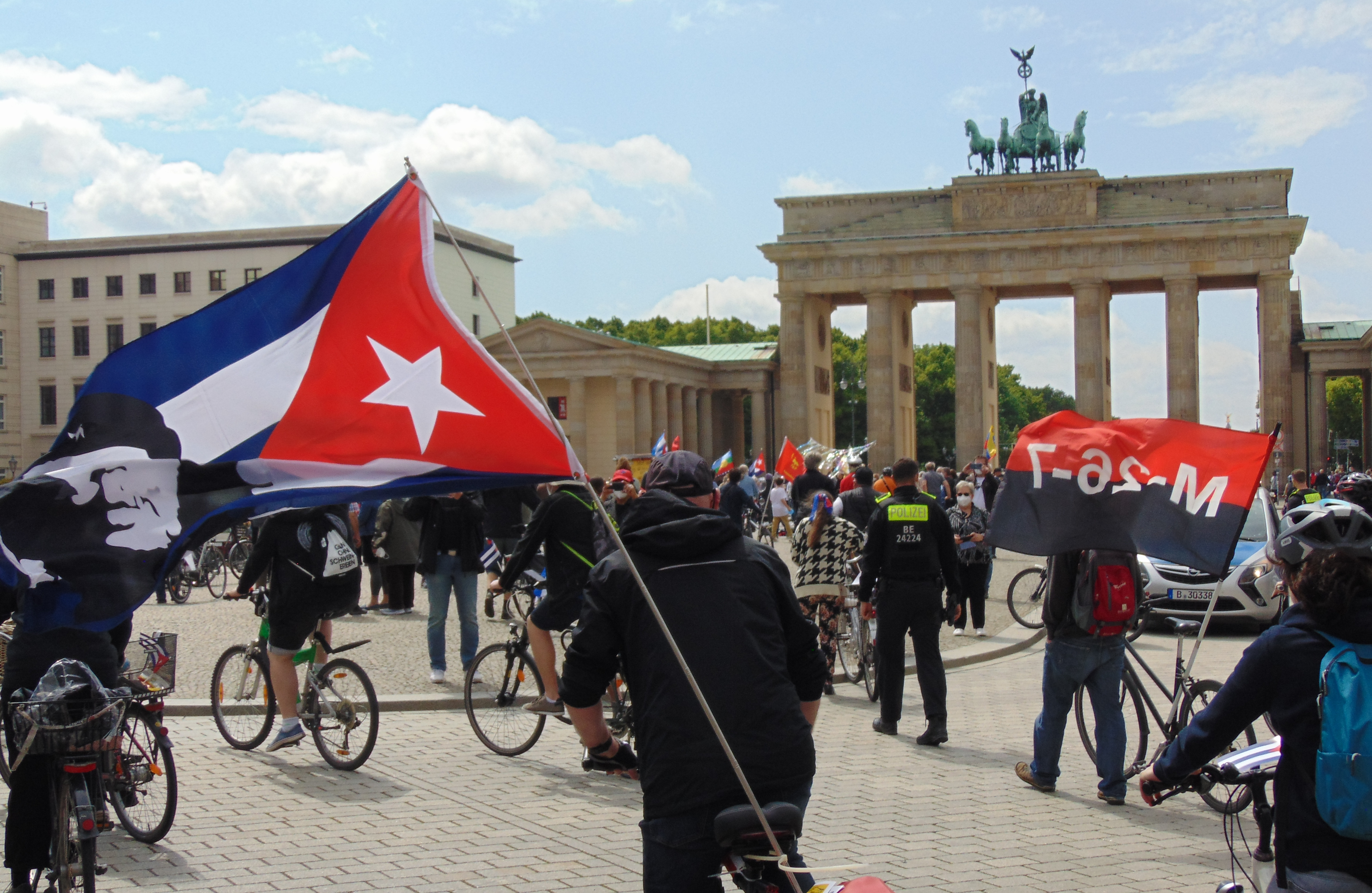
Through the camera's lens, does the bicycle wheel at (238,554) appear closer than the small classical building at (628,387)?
Yes

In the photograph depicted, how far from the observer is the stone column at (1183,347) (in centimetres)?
6009

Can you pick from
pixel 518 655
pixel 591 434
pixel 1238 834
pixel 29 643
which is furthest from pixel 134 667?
pixel 591 434

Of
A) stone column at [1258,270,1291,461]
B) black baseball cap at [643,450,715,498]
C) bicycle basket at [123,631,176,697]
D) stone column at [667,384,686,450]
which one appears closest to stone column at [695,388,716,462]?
stone column at [667,384,686,450]

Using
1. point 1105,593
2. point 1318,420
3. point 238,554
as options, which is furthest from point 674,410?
point 1105,593

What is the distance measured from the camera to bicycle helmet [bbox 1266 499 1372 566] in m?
3.31

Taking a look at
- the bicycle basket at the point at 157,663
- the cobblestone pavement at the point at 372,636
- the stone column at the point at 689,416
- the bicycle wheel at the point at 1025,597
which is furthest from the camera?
the stone column at the point at 689,416

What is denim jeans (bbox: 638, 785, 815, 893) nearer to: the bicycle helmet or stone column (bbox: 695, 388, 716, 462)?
the bicycle helmet

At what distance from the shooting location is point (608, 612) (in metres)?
3.63

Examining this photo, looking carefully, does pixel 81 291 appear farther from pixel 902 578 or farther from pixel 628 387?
pixel 902 578

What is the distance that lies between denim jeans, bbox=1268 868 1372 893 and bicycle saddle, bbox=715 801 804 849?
1151mm

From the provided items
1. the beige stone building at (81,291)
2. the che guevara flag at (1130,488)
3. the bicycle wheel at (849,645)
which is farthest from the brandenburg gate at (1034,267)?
the che guevara flag at (1130,488)

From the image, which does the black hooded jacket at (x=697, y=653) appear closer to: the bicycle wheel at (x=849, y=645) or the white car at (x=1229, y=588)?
the bicycle wheel at (x=849, y=645)

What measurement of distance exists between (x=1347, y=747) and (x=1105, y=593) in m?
4.45

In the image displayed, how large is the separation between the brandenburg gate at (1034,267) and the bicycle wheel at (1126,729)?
5305 centimetres
